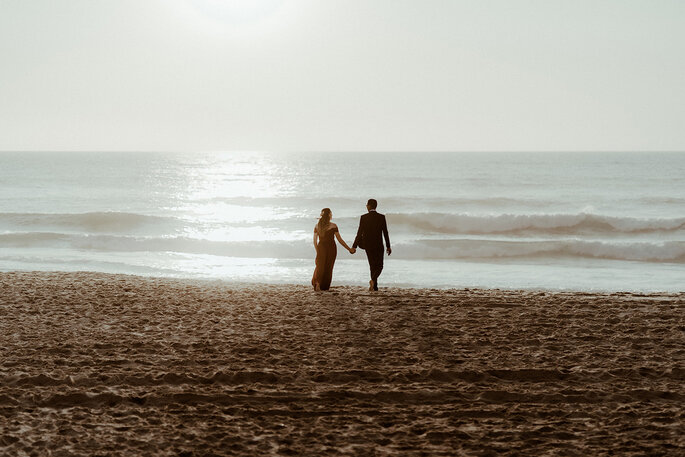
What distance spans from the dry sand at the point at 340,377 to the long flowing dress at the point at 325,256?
4.22 feet

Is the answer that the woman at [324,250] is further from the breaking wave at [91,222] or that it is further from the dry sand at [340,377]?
the breaking wave at [91,222]

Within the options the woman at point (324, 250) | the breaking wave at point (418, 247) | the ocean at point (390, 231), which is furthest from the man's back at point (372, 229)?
the breaking wave at point (418, 247)

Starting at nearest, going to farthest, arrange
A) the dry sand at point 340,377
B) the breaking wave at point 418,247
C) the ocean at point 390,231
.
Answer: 1. the dry sand at point 340,377
2. the ocean at point 390,231
3. the breaking wave at point 418,247

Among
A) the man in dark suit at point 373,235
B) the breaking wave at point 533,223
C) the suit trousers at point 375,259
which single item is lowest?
the suit trousers at point 375,259

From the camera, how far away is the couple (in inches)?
429

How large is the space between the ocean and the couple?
316 cm

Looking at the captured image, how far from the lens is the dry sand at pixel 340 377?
4852 mm

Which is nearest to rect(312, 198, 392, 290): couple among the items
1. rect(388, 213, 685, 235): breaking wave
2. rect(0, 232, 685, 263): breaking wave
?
rect(0, 232, 685, 263): breaking wave

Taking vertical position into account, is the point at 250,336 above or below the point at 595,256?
below

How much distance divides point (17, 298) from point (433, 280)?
8.58m

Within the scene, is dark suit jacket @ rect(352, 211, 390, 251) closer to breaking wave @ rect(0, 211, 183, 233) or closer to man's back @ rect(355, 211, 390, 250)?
man's back @ rect(355, 211, 390, 250)

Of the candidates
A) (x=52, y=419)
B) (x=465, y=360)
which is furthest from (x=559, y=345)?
(x=52, y=419)

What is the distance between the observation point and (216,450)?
183 inches

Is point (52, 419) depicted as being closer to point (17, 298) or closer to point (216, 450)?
point (216, 450)
